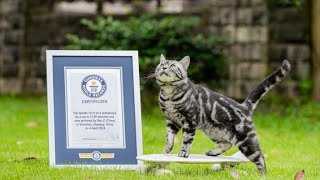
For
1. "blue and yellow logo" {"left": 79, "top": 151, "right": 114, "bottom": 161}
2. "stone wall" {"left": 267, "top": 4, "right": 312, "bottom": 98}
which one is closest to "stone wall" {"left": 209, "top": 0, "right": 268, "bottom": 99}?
"stone wall" {"left": 267, "top": 4, "right": 312, "bottom": 98}

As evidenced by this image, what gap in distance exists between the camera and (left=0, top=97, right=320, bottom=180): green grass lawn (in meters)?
7.69

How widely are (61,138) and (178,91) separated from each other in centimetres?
115

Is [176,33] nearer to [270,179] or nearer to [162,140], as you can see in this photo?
[162,140]

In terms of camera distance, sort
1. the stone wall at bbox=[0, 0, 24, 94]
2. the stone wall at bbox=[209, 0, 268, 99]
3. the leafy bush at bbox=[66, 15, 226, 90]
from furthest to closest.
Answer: the stone wall at bbox=[0, 0, 24, 94] → the stone wall at bbox=[209, 0, 268, 99] → the leafy bush at bbox=[66, 15, 226, 90]

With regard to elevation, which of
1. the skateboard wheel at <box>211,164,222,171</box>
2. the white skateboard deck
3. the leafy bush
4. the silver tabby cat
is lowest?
the skateboard wheel at <box>211,164,222,171</box>

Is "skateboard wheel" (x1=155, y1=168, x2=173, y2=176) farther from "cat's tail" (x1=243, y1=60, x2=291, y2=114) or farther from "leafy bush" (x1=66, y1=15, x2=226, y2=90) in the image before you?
"leafy bush" (x1=66, y1=15, x2=226, y2=90)

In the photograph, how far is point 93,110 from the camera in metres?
8.12

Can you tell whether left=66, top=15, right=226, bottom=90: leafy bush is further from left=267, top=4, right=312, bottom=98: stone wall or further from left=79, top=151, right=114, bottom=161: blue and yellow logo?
left=79, top=151, right=114, bottom=161: blue and yellow logo

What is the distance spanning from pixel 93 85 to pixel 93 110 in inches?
9.0

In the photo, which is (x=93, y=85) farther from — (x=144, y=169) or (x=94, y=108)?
(x=144, y=169)

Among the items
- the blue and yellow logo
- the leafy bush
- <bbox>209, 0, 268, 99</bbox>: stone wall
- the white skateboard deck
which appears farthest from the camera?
<bbox>209, 0, 268, 99</bbox>: stone wall

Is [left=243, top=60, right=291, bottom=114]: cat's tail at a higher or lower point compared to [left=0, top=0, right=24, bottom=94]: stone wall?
lower

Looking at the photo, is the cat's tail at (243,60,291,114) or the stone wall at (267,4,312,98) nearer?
the cat's tail at (243,60,291,114)

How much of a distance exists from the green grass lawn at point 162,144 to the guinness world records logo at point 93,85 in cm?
76
